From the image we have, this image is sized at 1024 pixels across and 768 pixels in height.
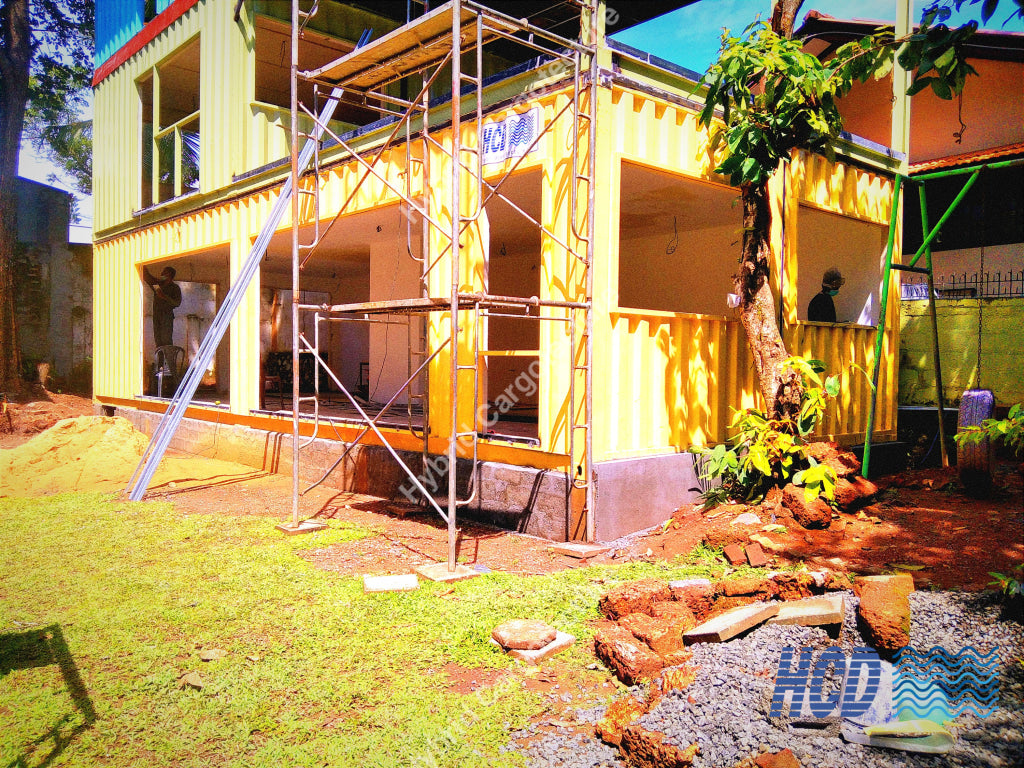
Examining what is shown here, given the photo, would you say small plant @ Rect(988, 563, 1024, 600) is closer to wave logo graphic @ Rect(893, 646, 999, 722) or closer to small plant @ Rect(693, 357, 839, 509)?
wave logo graphic @ Rect(893, 646, 999, 722)

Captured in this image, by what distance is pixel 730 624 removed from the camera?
376 centimetres

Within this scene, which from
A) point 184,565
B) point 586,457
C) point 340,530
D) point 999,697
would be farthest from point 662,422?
point 184,565

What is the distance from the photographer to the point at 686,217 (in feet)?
31.9

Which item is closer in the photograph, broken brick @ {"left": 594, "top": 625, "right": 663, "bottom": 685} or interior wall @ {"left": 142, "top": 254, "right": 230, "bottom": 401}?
broken brick @ {"left": 594, "top": 625, "right": 663, "bottom": 685}

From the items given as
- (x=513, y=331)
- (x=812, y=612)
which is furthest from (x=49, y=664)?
(x=513, y=331)

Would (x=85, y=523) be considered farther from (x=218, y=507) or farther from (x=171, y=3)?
(x=171, y=3)

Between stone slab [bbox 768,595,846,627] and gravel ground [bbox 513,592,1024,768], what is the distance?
0.05 metres

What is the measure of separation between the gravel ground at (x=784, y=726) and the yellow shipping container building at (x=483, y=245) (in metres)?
2.35

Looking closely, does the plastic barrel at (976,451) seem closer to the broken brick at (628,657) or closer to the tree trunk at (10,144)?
the broken brick at (628,657)

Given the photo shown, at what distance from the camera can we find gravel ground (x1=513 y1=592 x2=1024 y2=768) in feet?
8.57

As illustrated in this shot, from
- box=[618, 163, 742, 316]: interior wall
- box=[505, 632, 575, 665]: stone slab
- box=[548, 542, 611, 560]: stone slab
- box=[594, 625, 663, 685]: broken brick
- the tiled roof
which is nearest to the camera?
box=[594, 625, 663, 685]: broken brick

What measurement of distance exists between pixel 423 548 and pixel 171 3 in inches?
485

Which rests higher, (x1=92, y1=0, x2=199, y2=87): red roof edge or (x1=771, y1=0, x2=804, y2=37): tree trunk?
(x1=92, y1=0, x2=199, y2=87): red roof edge

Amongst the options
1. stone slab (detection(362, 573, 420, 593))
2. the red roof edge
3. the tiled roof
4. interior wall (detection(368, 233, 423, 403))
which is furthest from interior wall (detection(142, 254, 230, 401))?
the tiled roof
